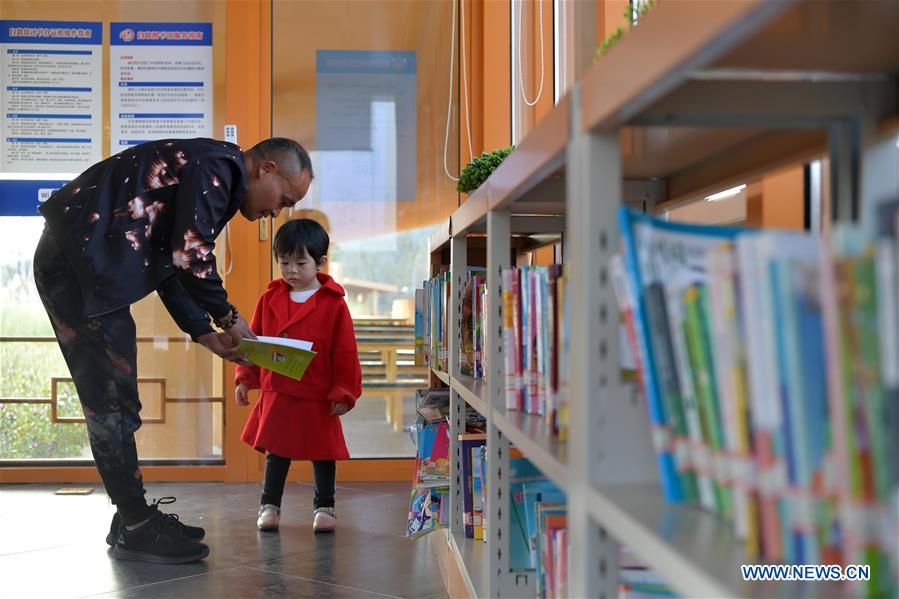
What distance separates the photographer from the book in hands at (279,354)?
8.14 ft

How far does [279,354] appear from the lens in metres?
2.54

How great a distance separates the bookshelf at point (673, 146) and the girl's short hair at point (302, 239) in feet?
6.46

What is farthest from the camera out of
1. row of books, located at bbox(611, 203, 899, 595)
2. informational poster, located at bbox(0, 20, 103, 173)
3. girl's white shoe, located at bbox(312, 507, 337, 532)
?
informational poster, located at bbox(0, 20, 103, 173)

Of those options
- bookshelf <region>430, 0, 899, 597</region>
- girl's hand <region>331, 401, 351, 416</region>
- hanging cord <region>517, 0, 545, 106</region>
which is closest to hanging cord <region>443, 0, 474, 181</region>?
hanging cord <region>517, 0, 545, 106</region>

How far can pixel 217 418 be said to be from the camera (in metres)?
3.92

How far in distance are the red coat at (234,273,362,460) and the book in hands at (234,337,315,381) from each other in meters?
0.42

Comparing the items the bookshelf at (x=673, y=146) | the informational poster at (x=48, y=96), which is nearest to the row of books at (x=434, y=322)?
the bookshelf at (x=673, y=146)

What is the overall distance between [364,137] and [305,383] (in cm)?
144

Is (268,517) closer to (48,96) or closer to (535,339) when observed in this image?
(535,339)

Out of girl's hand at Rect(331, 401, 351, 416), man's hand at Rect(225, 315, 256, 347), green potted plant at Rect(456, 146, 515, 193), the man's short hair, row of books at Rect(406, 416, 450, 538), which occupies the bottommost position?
row of books at Rect(406, 416, 450, 538)

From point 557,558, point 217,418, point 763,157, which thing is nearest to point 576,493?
point 557,558

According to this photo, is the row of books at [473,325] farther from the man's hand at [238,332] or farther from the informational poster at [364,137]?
the informational poster at [364,137]

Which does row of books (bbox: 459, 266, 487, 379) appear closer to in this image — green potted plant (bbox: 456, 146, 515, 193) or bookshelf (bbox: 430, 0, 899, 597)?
green potted plant (bbox: 456, 146, 515, 193)

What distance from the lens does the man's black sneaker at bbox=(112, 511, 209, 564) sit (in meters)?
2.53
